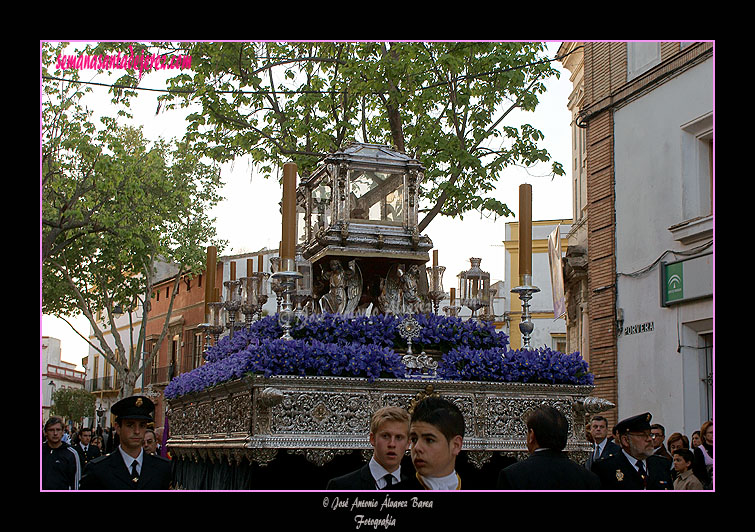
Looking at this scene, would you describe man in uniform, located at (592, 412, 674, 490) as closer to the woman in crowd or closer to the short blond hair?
the short blond hair

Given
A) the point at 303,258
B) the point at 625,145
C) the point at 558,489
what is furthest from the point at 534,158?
the point at 558,489

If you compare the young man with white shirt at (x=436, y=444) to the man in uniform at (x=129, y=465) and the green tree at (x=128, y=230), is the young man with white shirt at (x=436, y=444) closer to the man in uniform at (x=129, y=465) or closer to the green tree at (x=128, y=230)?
the man in uniform at (x=129, y=465)

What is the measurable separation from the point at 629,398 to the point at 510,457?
10381mm

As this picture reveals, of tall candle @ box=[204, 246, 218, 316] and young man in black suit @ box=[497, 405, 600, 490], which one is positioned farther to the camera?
tall candle @ box=[204, 246, 218, 316]

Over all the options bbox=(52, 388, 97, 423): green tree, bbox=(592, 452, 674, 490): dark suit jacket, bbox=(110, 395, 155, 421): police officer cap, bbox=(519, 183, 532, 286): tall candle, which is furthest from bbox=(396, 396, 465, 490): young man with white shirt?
bbox=(52, 388, 97, 423): green tree

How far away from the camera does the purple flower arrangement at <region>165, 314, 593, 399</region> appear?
6086 millimetres

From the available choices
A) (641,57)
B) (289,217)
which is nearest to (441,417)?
(289,217)

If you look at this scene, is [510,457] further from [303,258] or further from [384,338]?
[303,258]

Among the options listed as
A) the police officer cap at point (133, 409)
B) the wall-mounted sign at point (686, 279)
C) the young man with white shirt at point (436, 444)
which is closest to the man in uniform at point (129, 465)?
the police officer cap at point (133, 409)

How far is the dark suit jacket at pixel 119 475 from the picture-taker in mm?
4984

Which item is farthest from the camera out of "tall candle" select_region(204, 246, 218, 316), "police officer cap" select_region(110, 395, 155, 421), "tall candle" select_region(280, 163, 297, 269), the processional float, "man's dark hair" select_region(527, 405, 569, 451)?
"tall candle" select_region(204, 246, 218, 316)

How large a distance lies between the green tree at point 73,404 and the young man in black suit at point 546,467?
4639cm

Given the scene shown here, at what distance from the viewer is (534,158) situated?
48.0 feet

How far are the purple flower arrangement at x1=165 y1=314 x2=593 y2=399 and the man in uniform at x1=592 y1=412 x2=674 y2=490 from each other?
0.93 meters
